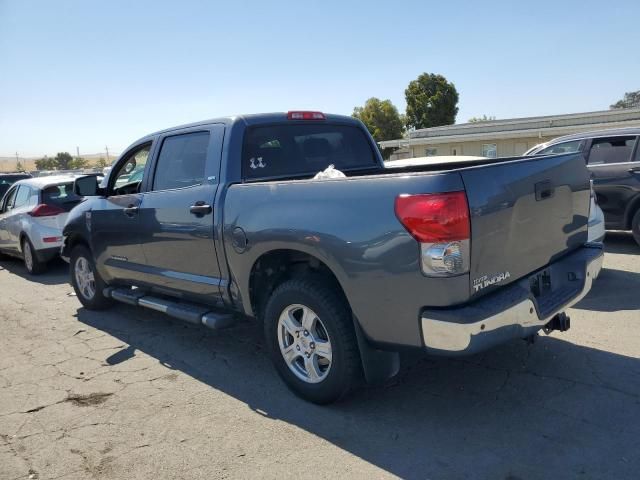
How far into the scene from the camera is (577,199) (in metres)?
3.89

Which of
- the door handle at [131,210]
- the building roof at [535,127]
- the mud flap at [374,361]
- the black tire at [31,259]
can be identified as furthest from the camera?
the building roof at [535,127]

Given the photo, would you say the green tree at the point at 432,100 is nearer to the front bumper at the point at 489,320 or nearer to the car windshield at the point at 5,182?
the car windshield at the point at 5,182

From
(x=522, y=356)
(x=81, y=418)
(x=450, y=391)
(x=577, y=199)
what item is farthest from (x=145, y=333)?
(x=577, y=199)

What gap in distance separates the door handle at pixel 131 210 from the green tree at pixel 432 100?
4278 centimetres

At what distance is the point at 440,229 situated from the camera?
9.24 feet

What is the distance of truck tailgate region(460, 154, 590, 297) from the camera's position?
9.64 feet

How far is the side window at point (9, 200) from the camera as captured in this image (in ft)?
32.8

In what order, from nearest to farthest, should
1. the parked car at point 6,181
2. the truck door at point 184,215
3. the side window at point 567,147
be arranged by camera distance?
the truck door at point 184,215 → the side window at point 567,147 → the parked car at point 6,181

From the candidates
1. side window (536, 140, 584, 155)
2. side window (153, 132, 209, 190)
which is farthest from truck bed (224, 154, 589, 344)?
side window (536, 140, 584, 155)

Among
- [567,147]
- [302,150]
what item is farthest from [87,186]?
[567,147]

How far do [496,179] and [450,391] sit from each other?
5.23ft

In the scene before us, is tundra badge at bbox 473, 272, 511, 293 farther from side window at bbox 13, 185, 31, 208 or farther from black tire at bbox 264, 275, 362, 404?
side window at bbox 13, 185, 31, 208

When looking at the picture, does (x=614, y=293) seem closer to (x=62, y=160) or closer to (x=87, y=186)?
(x=87, y=186)

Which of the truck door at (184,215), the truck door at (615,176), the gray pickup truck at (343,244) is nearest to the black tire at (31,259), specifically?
the gray pickup truck at (343,244)
